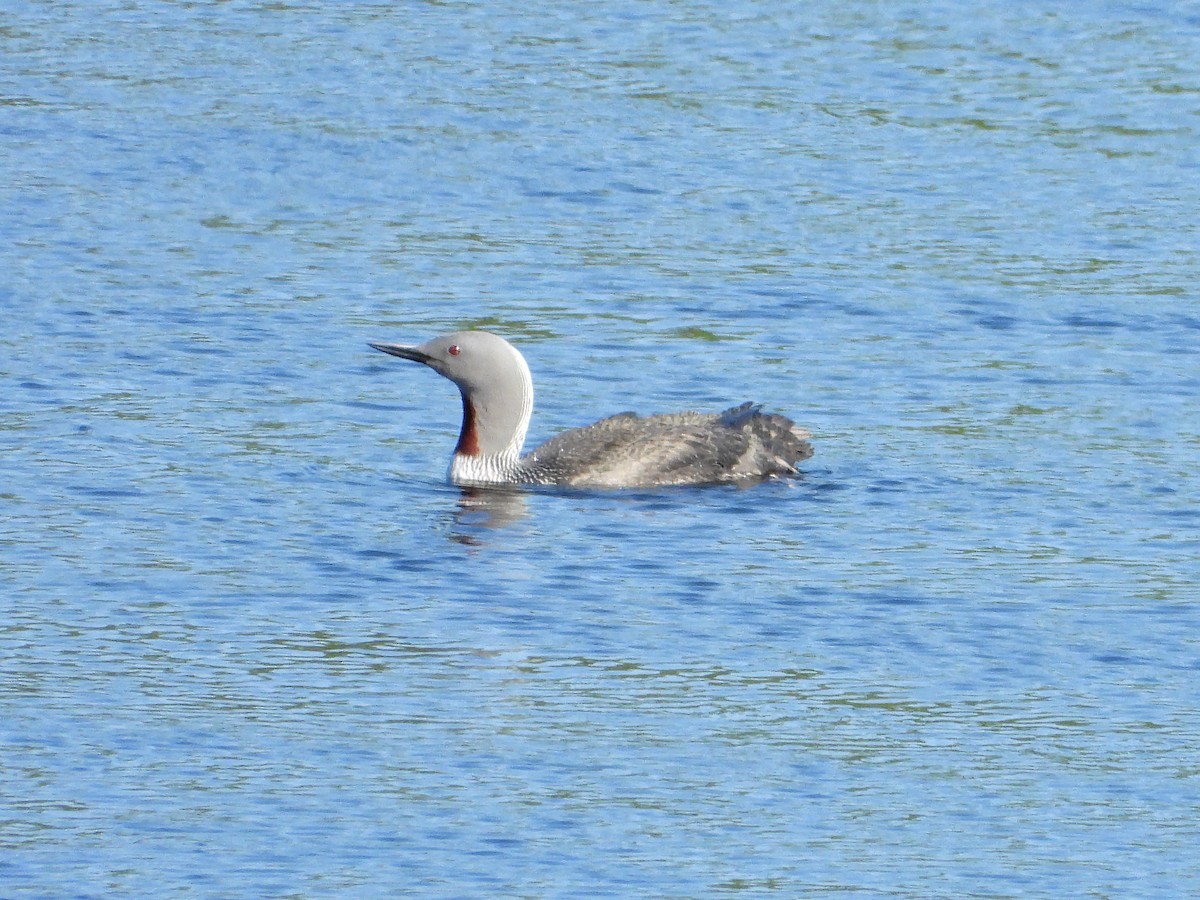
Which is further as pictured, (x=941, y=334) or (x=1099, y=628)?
(x=941, y=334)

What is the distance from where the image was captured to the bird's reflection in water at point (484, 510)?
13.7m

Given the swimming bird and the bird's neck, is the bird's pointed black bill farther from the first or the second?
the bird's neck

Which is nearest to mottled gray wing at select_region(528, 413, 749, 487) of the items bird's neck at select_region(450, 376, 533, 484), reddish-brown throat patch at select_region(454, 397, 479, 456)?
bird's neck at select_region(450, 376, 533, 484)

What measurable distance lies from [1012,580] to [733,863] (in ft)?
12.3

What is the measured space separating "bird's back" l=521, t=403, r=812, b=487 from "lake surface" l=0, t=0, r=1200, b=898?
0.16 m

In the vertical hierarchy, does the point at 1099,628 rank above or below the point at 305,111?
below

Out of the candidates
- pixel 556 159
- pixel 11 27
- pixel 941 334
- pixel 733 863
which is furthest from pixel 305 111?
pixel 733 863

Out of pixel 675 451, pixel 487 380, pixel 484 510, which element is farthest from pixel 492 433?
pixel 675 451

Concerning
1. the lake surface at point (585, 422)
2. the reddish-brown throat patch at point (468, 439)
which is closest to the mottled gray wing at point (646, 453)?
the lake surface at point (585, 422)

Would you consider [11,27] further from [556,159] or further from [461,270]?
[461,270]

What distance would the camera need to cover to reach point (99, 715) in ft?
34.4

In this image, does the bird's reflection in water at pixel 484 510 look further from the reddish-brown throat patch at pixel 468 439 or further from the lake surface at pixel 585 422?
the reddish-brown throat patch at pixel 468 439

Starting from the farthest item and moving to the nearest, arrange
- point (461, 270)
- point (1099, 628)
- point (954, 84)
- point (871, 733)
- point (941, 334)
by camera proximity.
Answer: point (954, 84) < point (461, 270) < point (941, 334) < point (1099, 628) < point (871, 733)

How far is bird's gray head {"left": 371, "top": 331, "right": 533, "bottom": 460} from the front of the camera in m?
14.9
